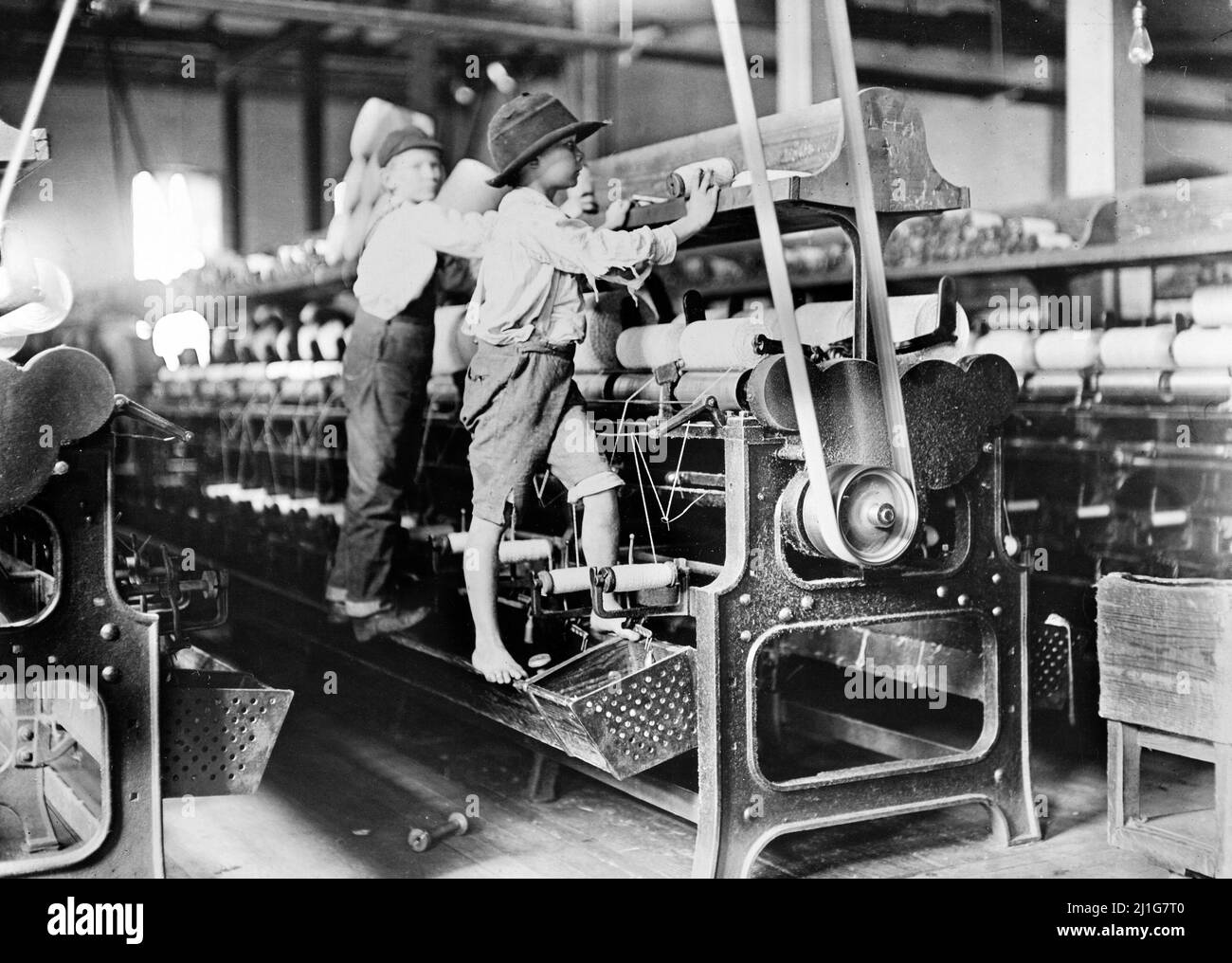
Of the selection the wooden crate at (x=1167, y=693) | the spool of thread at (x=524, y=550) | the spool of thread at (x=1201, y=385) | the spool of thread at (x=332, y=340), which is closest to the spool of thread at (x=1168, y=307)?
the spool of thread at (x=1201, y=385)

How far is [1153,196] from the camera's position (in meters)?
4.93

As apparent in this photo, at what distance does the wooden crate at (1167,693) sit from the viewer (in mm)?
2873

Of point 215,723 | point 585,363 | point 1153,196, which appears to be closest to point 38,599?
point 215,723

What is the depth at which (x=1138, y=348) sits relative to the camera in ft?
13.6

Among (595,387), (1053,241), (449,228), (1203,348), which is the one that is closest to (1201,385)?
(1203,348)

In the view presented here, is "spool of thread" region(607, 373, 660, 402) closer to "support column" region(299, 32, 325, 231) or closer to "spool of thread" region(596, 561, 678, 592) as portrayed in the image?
"spool of thread" region(596, 561, 678, 592)

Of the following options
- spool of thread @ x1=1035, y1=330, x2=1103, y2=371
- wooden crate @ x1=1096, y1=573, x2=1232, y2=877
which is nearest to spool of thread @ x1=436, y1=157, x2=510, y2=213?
spool of thread @ x1=1035, y1=330, x2=1103, y2=371

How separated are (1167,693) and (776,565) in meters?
0.91

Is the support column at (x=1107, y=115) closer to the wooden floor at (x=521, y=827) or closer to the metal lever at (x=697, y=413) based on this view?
the wooden floor at (x=521, y=827)

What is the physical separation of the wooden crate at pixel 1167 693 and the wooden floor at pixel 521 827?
0.12 meters

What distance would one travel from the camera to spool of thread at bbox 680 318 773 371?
3176 millimetres

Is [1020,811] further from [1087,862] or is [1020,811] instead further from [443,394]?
[443,394]

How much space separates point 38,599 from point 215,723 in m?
1.26

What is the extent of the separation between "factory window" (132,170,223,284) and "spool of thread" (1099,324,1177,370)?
9.96 feet
